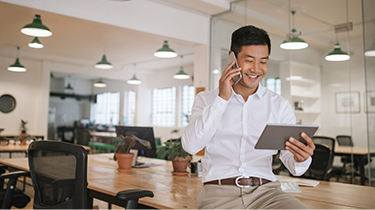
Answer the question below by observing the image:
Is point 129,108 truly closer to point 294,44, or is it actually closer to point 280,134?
point 294,44

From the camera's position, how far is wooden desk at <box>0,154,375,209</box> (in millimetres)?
1744

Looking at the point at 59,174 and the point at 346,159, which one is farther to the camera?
the point at 346,159

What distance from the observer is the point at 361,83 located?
14.3 ft

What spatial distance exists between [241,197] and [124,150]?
6.10 ft

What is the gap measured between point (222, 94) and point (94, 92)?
14.4 meters

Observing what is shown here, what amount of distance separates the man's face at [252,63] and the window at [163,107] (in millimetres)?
9195

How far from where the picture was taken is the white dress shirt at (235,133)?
59.4 inches

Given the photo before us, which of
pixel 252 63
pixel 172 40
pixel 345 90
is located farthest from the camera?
pixel 172 40

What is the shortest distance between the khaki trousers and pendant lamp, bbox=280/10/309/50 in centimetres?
364

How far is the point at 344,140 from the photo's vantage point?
15.3ft

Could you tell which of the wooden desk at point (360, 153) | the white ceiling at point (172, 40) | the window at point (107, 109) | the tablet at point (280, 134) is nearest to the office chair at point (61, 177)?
the tablet at point (280, 134)

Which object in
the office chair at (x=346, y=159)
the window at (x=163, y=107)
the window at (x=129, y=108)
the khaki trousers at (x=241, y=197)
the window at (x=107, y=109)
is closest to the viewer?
the khaki trousers at (x=241, y=197)

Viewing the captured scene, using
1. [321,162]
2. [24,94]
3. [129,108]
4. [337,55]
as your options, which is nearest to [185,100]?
[129,108]

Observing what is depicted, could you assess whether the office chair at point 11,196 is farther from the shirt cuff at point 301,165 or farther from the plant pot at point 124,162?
the shirt cuff at point 301,165
